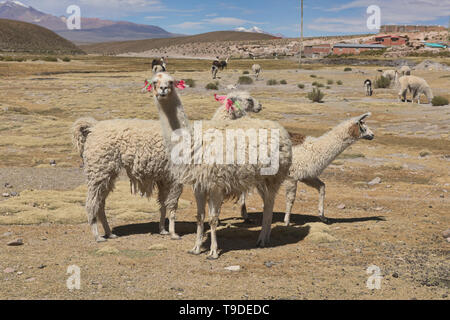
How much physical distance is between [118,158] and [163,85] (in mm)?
1602

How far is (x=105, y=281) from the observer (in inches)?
207

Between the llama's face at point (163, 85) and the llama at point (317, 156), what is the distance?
293 centimetres

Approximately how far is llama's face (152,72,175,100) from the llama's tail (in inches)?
66.8

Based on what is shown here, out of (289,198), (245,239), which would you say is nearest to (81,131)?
(245,239)

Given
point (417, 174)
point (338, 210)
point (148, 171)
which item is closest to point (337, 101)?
point (417, 174)

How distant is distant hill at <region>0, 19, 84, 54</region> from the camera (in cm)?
12671

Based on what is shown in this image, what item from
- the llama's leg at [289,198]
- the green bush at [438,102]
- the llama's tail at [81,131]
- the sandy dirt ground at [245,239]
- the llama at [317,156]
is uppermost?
the green bush at [438,102]

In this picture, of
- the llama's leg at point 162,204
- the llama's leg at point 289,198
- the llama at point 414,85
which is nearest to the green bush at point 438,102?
the llama at point 414,85

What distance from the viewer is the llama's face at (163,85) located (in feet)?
19.3

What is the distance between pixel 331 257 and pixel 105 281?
300 cm

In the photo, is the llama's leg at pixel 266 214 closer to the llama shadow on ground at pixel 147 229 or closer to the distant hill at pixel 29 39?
the llama shadow on ground at pixel 147 229

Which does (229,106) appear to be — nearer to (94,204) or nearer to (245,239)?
(245,239)

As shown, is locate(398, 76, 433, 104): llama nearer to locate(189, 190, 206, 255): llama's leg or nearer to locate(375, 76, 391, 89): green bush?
locate(375, 76, 391, 89): green bush

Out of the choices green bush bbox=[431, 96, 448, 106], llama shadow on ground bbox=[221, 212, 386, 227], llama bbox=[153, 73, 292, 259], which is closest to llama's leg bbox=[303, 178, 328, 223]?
llama shadow on ground bbox=[221, 212, 386, 227]
